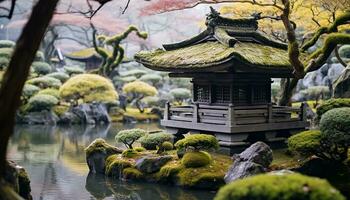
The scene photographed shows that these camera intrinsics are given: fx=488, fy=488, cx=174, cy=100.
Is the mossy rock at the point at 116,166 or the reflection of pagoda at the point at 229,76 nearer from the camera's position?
the mossy rock at the point at 116,166

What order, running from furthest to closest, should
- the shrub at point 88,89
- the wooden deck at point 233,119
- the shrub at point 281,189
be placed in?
the shrub at point 88,89, the wooden deck at point 233,119, the shrub at point 281,189

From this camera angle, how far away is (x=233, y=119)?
15.8m

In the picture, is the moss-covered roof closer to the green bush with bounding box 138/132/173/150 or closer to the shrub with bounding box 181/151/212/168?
the green bush with bounding box 138/132/173/150

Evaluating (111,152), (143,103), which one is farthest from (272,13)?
(143,103)

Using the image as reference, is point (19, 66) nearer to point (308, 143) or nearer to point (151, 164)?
point (308, 143)

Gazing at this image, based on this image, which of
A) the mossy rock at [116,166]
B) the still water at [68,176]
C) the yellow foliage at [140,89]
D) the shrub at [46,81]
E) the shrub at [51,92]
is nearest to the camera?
the still water at [68,176]

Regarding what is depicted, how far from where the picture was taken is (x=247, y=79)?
56.3 feet

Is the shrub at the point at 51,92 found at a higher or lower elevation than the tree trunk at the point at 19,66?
lower

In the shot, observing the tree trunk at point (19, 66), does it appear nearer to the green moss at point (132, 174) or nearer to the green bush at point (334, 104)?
the green moss at point (132, 174)

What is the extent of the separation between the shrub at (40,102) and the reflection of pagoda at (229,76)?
14.3 metres

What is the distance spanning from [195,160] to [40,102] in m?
19.4

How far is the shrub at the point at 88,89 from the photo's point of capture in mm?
31312

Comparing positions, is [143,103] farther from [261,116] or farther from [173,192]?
[173,192]

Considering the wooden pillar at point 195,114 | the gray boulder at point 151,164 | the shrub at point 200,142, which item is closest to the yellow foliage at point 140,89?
the wooden pillar at point 195,114
